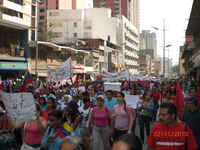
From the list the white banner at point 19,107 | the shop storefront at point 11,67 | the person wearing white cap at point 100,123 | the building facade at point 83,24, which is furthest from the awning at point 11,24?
the building facade at point 83,24

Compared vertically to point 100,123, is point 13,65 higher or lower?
higher

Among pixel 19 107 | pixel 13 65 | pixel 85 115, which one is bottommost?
pixel 85 115

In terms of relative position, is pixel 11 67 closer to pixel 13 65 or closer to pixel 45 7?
pixel 13 65

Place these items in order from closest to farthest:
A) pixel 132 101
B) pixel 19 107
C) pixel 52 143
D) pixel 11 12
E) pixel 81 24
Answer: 1. pixel 52 143
2. pixel 19 107
3. pixel 132 101
4. pixel 11 12
5. pixel 81 24

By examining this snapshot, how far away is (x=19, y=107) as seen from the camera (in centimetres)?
498

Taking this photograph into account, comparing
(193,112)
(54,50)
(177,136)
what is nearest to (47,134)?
(177,136)

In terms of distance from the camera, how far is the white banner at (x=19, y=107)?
4938 mm

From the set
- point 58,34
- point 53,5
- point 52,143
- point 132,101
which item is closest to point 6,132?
point 52,143

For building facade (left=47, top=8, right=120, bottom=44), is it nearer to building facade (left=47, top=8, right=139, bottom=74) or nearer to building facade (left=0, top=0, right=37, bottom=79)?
building facade (left=47, top=8, right=139, bottom=74)

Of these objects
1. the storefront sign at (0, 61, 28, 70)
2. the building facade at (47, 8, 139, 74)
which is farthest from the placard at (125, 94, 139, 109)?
the building facade at (47, 8, 139, 74)

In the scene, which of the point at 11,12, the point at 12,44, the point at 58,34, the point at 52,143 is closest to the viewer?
the point at 52,143

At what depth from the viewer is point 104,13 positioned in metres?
72.8

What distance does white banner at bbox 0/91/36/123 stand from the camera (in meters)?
4.94

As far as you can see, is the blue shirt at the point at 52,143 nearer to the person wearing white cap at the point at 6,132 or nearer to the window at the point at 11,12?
the person wearing white cap at the point at 6,132
